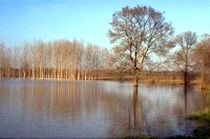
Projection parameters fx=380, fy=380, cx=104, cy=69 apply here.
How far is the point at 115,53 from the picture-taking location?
169ft

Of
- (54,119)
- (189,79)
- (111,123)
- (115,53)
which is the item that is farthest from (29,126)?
(189,79)

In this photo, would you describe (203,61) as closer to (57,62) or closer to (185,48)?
(185,48)

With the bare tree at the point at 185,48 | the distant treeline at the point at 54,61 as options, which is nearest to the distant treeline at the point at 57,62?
the distant treeline at the point at 54,61

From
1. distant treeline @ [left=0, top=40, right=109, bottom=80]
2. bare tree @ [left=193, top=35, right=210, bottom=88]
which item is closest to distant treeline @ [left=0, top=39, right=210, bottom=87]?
distant treeline @ [left=0, top=40, right=109, bottom=80]

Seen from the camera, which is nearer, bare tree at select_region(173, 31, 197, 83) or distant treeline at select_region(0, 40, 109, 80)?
bare tree at select_region(173, 31, 197, 83)

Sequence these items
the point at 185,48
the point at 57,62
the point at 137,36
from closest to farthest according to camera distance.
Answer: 1. the point at 137,36
2. the point at 185,48
3. the point at 57,62

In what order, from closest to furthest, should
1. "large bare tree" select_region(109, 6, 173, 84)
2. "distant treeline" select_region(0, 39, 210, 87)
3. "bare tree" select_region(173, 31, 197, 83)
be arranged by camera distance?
1. "large bare tree" select_region(109, 6, 173, 84)
2. "bare tree" select_region(173, 31, 197, 83)
3. "distant treeline" select_region(0, 39, 210, 87)

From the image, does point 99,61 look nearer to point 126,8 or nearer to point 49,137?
point 126,8

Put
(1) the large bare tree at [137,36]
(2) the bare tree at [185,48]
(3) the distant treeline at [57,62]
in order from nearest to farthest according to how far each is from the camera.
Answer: (1) the large bare tree at [137,36]
(2) the bare tree at [185,48]
(3) the distant treeline at [57,62]

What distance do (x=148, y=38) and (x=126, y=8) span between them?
5.07m

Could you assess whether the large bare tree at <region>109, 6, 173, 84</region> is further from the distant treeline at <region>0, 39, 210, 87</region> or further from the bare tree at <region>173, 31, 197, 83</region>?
the distant treeline at <region>0, 39, 210, 87</region>

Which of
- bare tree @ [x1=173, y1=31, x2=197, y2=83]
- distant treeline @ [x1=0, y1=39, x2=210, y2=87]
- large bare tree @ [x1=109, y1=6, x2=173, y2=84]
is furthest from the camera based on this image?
distant treeline @ [x1=0, y1=39, x2=210, y2=87]

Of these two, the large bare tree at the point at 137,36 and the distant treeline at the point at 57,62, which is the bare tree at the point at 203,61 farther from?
the distant treeline at the point at 57,62


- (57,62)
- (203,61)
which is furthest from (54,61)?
(203,61)
